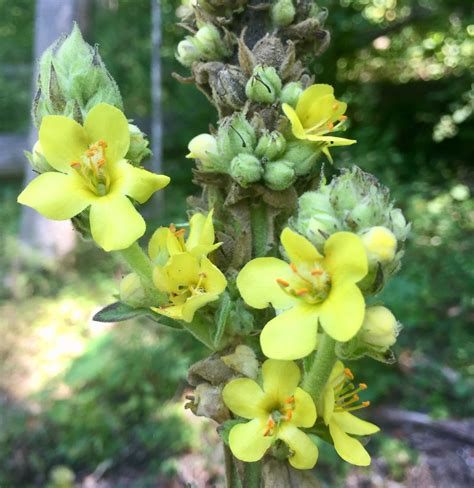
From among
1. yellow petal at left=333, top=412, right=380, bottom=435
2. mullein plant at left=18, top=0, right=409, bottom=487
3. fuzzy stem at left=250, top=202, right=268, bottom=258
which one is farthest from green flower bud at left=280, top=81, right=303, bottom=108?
yellow petal at left=333, top=412, right=380, bottom=435

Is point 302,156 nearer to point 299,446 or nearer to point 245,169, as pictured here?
point 245,169

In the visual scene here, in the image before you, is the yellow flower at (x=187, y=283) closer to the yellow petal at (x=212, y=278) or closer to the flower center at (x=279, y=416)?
the yellow petal at (x=212, y=278)

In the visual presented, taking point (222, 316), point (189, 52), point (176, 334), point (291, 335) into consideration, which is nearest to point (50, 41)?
point (176, 334)

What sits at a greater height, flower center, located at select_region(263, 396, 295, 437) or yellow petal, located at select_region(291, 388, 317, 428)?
yellow petal, located at select_region(291, 388, 317, 428)

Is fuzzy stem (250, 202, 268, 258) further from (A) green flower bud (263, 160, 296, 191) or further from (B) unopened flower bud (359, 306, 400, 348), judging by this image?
(B) unopened flower bud (359, 306, 400, 348)

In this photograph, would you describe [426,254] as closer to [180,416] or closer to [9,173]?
[180,416]

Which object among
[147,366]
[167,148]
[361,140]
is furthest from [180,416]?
[167,148]

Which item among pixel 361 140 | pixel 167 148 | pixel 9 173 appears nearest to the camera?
pixel 361 140
